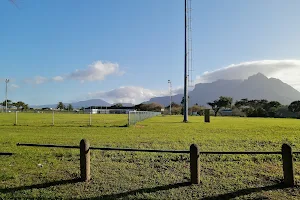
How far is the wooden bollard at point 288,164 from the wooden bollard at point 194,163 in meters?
1.73

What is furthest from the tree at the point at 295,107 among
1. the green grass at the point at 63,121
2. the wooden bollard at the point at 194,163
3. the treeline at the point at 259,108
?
the wooden bollard at the point at 194,163

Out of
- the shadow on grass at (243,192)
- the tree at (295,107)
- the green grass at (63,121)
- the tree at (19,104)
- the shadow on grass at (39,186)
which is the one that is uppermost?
the tree at (19,104)

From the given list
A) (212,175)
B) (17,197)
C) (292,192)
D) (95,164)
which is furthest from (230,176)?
(17,197)

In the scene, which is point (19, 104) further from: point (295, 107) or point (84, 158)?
point (84, 158)

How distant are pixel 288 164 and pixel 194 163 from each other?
1.90 metres

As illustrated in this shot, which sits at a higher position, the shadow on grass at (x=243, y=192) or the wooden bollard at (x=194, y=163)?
the wooden bollard at (x=194, y=163)

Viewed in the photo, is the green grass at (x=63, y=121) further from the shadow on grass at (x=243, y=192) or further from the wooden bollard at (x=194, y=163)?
the shadow on grass at (x=243, y=192)

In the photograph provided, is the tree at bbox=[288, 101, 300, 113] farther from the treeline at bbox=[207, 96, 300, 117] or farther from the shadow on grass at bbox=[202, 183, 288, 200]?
the shadow on grass at bbox=[202, 183, 288, 200]

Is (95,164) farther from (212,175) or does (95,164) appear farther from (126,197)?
(212,175)

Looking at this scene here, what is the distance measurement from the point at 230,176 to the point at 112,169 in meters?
2.90

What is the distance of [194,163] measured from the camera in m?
5.70

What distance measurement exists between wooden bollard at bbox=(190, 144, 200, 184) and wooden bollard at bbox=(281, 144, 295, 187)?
173 cm

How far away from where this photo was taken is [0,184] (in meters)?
5.95

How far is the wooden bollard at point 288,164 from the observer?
5582 mm
